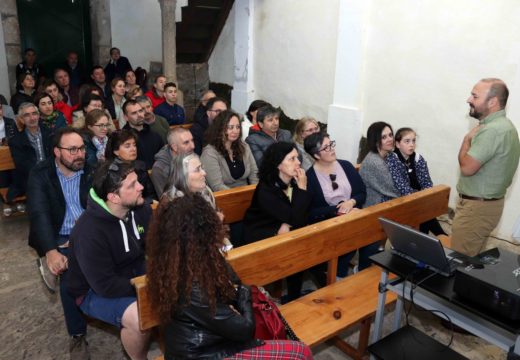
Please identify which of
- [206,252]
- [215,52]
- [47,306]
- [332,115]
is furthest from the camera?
[215,52]

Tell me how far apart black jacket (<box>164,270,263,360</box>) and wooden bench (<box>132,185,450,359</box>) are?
37 centimetres

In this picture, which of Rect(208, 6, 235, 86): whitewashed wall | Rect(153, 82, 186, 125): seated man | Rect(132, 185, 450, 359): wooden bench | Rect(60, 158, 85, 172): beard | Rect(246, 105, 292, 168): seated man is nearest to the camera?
Rect(132, 185, 450, 359): wooden bench

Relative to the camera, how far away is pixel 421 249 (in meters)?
2.29

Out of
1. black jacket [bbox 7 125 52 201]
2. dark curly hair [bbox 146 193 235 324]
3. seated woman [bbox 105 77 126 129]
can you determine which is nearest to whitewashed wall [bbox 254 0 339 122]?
seated woman [bbox 105 77 126 129]

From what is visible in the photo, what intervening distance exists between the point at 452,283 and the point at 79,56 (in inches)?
353

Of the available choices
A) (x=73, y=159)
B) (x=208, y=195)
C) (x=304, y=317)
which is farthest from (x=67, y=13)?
(x=304, y=317)

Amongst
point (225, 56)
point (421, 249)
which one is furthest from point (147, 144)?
point (225, 56)

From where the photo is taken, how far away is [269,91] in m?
7.62

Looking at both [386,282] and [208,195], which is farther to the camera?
[208,195]

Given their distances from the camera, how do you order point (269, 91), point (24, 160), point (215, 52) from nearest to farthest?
point (24, 160) → point (269, 91) → point (215, 52)

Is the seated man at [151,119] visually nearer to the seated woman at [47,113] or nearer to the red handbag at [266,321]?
the seated woman at [47,113]

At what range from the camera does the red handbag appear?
2.19m

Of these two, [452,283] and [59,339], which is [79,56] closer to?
[59,339]

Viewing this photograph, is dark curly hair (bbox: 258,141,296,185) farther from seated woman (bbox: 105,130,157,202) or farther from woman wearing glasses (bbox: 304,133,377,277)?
seated woman (bbox: 105,130,157,202)
